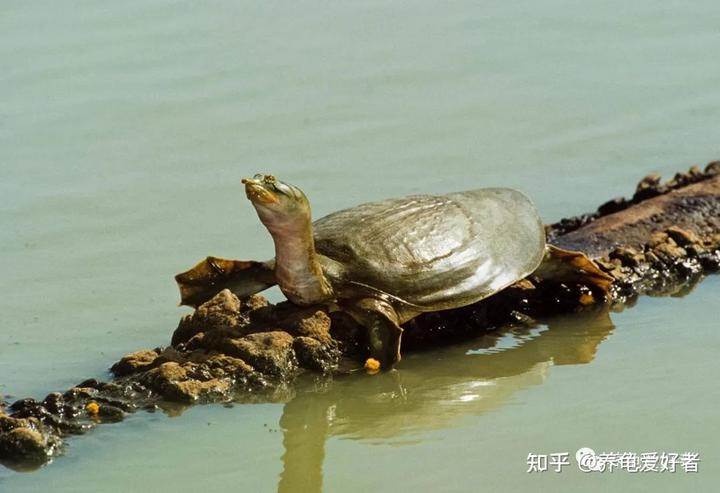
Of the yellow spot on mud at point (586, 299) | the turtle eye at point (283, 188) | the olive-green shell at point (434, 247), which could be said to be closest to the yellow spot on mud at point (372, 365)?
the olive-green shell at point (434, 247)

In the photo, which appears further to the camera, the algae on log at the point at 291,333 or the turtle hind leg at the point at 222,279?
the turtle hind leg at the point at 222,279

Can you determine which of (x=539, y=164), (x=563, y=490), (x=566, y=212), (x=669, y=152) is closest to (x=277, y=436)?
(x=563, y=490)

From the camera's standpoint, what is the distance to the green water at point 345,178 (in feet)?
16.9

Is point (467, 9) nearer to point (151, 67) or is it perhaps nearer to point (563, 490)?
point (151, 67)

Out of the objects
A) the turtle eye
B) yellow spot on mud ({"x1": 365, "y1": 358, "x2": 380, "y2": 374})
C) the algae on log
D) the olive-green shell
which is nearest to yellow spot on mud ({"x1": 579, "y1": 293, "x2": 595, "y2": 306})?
the algae on log

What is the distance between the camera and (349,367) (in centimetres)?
601

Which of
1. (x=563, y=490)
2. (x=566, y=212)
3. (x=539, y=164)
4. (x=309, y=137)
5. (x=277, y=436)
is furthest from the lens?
(x=309, y=137)

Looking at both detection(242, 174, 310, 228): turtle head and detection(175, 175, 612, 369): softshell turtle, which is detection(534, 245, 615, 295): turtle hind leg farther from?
detection(242, 174, 310, 228): turtle head

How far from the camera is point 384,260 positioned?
6.03 meters

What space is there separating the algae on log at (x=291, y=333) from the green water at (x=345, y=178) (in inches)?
5.0

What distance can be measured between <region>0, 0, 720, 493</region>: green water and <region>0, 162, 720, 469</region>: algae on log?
13 cm

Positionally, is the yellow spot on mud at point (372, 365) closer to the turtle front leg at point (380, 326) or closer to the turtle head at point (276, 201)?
the turtle front leg at point (380, 326)

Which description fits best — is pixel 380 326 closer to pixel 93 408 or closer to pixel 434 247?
pixel 434 247

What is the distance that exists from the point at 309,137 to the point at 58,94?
188cm
